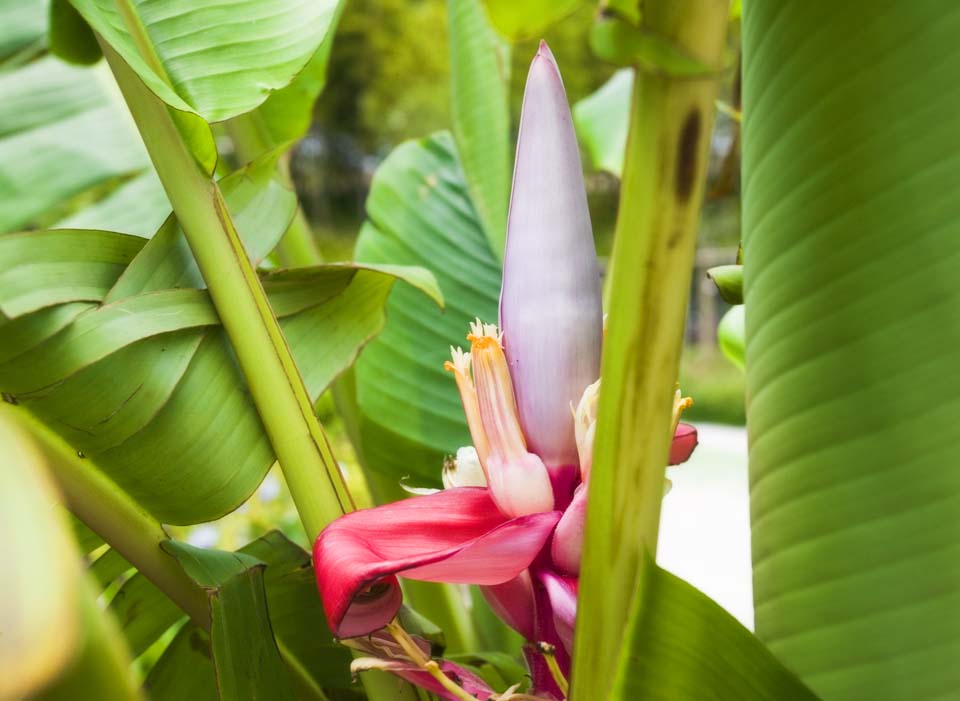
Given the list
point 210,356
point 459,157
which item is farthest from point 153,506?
point 459,157

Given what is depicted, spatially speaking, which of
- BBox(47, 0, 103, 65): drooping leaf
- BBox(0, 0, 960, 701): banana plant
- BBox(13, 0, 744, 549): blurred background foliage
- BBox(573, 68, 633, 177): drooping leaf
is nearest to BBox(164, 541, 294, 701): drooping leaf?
BBox(0, 0, 960, 701): banana plant

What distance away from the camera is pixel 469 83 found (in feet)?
2.04

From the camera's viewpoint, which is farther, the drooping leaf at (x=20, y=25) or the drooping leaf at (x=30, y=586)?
the drooping leaf at (x=20, y=25)

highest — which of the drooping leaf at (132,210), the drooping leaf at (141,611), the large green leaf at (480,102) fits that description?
the large green leaf at (480,102)

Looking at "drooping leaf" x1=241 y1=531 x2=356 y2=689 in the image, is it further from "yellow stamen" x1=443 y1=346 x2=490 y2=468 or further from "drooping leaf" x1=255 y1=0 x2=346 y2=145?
"drooping leaf" x1=255 y1=0 x2=346 y2=145

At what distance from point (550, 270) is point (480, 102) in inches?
15.9

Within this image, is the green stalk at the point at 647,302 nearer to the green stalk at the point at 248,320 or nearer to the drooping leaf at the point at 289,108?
the green stalk at the point at 248,320

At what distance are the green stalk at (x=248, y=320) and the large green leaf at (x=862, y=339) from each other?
5.3 inches

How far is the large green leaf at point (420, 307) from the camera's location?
484 millimetres

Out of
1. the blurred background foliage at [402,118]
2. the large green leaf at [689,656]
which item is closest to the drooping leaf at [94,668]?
the large green leaf at [689,656]

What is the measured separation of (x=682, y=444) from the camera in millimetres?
278

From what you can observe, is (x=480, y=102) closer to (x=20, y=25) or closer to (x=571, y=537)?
(x=20, y=25)

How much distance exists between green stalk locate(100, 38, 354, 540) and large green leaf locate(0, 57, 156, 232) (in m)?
0.12

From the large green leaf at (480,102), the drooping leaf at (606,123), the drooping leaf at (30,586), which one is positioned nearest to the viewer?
the drooping leaf at (30,586)
